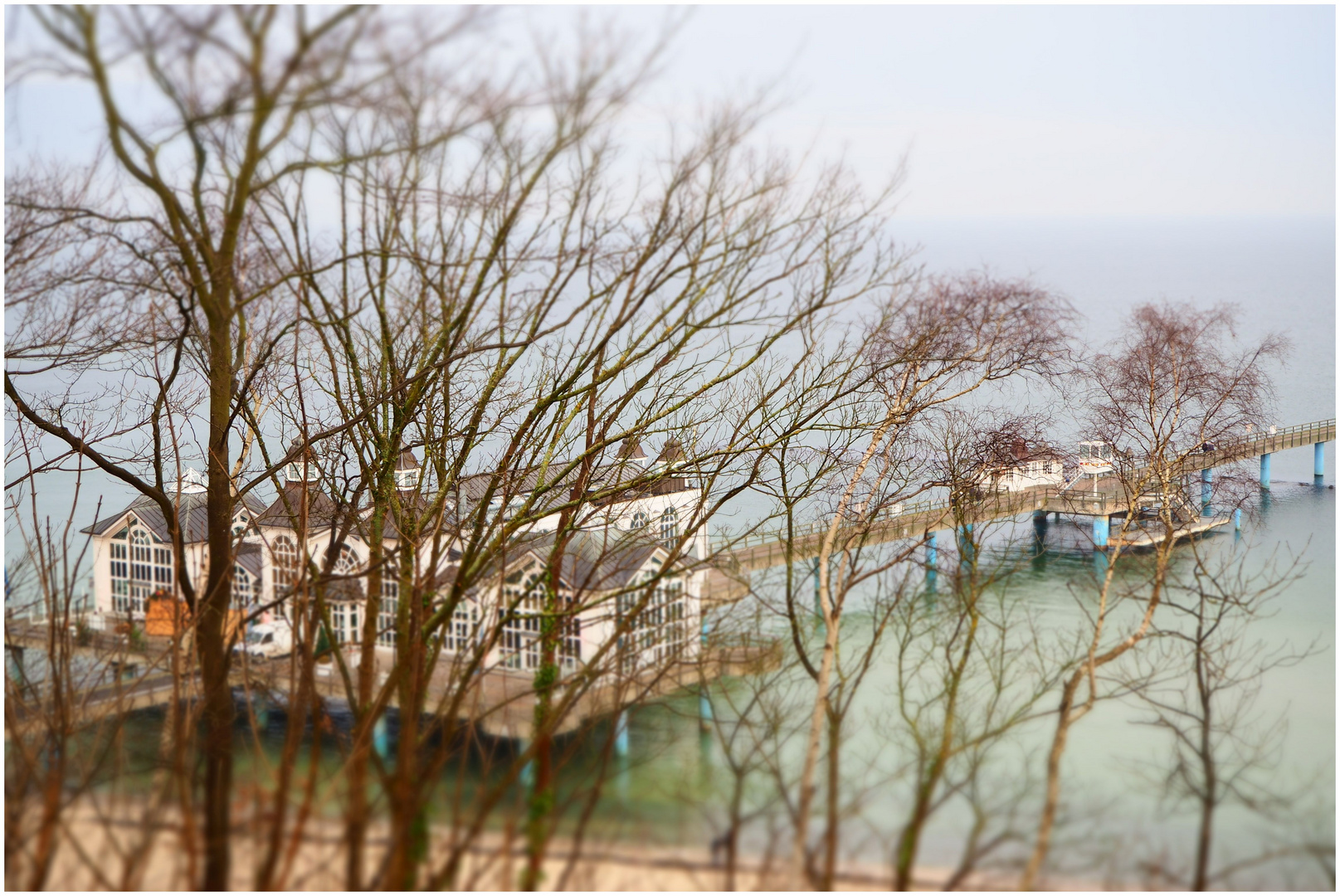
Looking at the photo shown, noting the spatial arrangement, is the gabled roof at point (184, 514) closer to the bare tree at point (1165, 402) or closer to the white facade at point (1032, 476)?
the white facade at point (1032, 476)

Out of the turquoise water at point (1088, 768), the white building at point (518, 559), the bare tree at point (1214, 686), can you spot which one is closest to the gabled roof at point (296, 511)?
the white building at point (518, 559)

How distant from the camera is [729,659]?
2.72 m

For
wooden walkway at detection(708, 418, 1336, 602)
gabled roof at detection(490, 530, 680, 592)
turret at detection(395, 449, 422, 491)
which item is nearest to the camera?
gabled roof at detection(490, 530, 680, 592)

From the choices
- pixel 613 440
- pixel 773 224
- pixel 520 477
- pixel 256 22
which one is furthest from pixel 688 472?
pixel 256 22

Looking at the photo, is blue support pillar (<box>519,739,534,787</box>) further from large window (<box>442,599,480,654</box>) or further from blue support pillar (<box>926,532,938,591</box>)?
large window (<box>442,599,480,654</box>)

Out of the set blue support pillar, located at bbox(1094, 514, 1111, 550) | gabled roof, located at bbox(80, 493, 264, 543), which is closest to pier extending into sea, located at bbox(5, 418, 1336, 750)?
blue support pillar, located at bbox(1094, 514, 1111, 550)

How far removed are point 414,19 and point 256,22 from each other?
0.90ft

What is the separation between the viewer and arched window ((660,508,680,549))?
2.68m

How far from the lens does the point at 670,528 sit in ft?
9.12

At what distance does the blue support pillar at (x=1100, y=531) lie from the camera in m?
3.16

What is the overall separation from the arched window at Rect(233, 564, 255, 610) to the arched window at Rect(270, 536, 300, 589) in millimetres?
83

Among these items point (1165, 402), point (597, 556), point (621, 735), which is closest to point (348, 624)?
point (597, 556)

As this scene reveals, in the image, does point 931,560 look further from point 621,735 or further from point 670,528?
point 621,735

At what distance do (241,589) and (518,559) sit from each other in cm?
85
